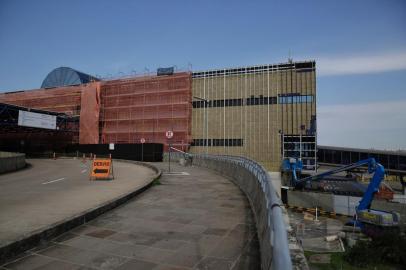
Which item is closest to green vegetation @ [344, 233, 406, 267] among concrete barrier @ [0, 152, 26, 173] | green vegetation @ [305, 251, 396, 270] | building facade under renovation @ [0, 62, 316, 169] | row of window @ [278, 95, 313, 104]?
green vegetation @ [305, 251, 396, 270]

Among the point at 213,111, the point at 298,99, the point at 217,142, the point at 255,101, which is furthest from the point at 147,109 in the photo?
the point at 298,99

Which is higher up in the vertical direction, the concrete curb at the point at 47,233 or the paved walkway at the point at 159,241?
the concrete curb at the point at 47,233

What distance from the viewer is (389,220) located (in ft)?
62.2

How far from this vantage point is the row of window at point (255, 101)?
55.5 m

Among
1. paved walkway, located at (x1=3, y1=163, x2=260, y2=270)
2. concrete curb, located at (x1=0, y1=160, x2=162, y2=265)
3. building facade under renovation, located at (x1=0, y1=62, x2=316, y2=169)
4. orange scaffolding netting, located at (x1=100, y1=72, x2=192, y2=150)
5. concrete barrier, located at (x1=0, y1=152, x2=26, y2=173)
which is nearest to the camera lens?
paved walkway, located at (x1=3, y1=163, x2=260, y2=270)

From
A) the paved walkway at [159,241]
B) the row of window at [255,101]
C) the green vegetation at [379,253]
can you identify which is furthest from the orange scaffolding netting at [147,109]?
the paved walkway at [159,241]

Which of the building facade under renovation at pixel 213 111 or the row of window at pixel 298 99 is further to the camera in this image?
the building facade under renovation at pixel 213 111

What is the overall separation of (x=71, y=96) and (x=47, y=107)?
8819 millimetres

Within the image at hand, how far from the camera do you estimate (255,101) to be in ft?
190

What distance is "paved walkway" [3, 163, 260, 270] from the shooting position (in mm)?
5301

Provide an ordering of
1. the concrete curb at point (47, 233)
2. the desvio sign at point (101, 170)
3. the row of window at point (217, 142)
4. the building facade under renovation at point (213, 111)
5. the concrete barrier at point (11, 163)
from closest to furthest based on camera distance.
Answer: the concrete curb at point (47, 233), the desvio sign at point (101, 170), the concrete barrier at point (11, 163), the building facade under renovation at point (213, 111), the row of window at point (217, 142)

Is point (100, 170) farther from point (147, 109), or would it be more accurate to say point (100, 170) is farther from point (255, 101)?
point (147, 109)

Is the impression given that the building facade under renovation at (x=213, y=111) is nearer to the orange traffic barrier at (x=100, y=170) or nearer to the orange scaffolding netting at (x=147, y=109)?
the orange scaffolding netting at (x=147, y=109)

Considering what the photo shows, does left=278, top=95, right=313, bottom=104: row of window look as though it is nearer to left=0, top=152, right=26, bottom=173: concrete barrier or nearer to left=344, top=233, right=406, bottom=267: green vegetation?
left=344, top=233, right=406, bottom=267: green vegetation
